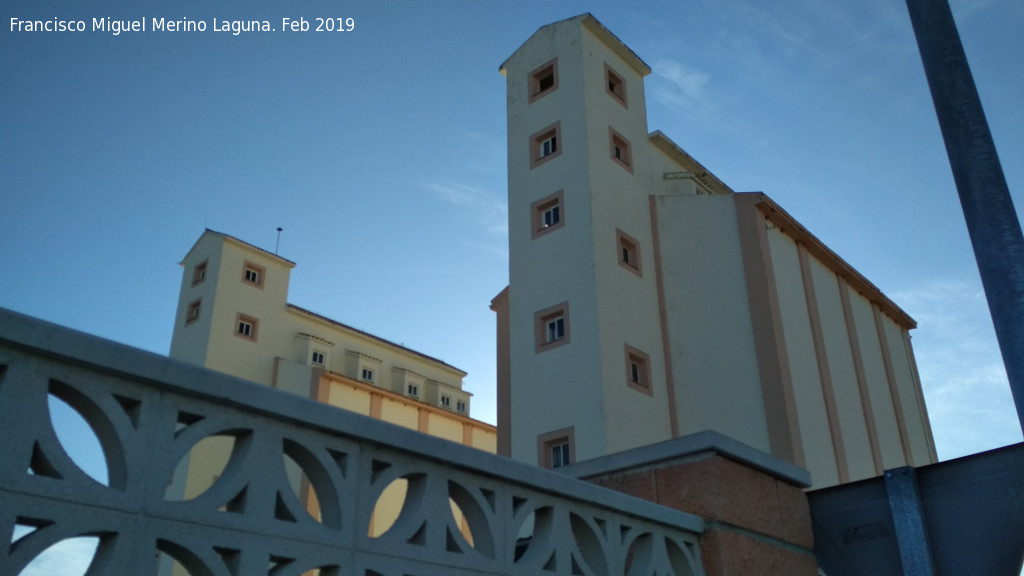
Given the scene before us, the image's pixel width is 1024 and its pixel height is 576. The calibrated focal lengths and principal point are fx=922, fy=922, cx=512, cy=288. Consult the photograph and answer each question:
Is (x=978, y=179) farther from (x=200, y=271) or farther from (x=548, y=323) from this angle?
(x=200, y=271)

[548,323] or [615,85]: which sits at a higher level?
[615,85]

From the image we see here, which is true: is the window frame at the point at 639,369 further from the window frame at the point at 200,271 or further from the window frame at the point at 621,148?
the window frame at the point at 200,271

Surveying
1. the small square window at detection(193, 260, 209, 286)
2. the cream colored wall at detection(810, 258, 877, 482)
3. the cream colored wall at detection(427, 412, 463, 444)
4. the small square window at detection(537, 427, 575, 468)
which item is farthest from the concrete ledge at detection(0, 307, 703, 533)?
the cream colored wall at detection(427, 412, 463, 444)

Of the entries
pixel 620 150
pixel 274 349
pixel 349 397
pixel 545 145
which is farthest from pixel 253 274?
pixel 620 150

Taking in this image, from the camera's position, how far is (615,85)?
26344mm

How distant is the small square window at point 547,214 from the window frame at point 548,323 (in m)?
2.23

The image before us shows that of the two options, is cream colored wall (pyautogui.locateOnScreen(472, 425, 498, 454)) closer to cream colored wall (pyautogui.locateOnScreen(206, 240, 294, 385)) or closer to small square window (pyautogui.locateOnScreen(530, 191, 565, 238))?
cream colored wall (pyautogui.locateOnScreen(206, 240, 294, 385))

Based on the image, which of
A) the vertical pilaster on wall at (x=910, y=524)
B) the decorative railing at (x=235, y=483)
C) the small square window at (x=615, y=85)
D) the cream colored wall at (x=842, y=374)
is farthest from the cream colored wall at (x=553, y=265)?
the decorative railing at (x=235, y=483)

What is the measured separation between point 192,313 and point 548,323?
718 inches

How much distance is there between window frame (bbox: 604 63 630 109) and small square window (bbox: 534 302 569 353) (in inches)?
278

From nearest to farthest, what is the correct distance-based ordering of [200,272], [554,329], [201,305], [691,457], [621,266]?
[691,457]
[554,329]
[621,266]
[201,305]
[200,272]

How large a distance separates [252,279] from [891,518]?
34.4 m

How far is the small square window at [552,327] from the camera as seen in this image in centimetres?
2147

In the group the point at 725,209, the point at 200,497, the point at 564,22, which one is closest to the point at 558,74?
the point at 564,22
